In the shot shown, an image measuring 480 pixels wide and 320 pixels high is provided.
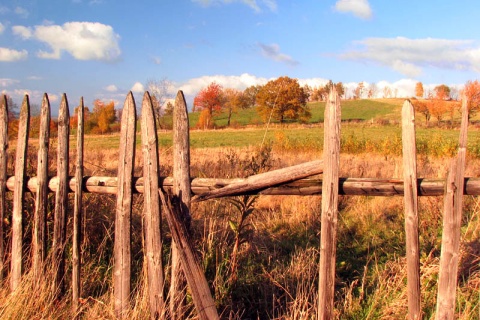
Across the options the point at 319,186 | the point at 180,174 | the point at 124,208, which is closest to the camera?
the point at 319,186

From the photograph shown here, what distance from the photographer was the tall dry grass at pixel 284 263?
10.2ft

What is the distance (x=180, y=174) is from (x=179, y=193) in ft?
0.46

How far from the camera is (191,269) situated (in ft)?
9.23

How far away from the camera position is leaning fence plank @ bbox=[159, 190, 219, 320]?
2795 mm

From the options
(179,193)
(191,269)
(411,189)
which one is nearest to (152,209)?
(179,193)

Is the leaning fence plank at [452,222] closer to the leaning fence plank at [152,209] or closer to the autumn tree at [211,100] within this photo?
the leaning fence plank at [152,209]

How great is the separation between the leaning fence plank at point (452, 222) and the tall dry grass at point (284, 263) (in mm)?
410

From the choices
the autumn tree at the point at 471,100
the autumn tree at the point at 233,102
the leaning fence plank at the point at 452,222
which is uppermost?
the autumn tree at the point at 233,102

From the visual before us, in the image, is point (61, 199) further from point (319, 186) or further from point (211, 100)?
point (211, 100)

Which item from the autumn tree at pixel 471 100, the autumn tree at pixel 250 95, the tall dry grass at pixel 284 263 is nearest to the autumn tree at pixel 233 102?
the autumn tree at pixel 250 95

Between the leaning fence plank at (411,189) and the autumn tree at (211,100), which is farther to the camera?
the autumn tree at (211,100)

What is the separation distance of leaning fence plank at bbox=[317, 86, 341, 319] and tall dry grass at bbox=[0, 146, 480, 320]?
0.68 ft

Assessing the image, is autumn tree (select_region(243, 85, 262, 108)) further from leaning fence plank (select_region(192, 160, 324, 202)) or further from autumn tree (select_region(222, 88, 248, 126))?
leaning fence plank (select_region(192, 160, 324, 202))

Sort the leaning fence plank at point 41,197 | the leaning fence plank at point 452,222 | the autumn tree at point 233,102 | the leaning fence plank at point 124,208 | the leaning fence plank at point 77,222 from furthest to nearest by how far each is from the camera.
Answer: the autumn tree at point 233,102 → the leaning fence plank at point 41,197 → the leaning fence plank at point 77,222 → the leaning fence plank at point 124,208 → the leaning fence plank at point 452,222
